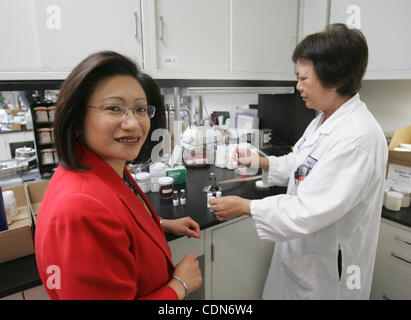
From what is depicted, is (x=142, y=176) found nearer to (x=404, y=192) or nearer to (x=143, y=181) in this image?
(x=143, y=181)

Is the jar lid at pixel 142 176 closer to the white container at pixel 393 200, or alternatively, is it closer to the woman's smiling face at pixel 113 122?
the woman's smiling face at pixel 113 122

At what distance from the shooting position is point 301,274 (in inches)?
47.3

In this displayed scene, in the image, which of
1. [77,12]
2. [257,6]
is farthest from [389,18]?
[77,12]

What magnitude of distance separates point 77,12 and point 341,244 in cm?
154

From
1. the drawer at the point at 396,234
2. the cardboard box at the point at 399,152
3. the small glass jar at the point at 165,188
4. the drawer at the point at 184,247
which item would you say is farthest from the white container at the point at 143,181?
the cardboard box at the point at 399,152

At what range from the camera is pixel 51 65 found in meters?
1.15

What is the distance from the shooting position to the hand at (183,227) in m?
1.05

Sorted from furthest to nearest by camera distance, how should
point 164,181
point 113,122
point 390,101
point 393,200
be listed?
point 390,101, point 393,200, point 164,181, point 113,122

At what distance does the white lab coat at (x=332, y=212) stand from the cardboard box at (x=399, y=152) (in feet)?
2.05

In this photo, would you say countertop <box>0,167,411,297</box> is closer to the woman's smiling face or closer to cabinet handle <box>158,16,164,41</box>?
the woman's smiling face

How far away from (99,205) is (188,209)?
2.39ft

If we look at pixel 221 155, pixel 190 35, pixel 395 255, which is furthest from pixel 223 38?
pixel 395 255

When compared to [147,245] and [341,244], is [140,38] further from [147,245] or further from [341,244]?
[341,244]

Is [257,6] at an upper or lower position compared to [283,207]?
upper
